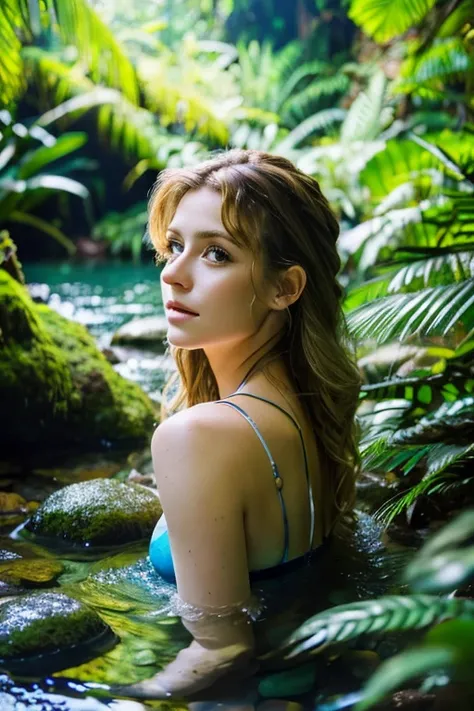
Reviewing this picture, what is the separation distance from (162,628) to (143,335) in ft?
13.2

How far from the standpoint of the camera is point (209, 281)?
6.75ft

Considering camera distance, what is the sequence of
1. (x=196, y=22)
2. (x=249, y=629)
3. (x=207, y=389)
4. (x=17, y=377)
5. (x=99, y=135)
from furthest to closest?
(x=196, y=22) → (x=99, y=135) → (x=17, y=377) → (x=207, y=389) → (x=249, y=629)

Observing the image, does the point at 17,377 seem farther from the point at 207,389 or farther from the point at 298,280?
the point at 298,280

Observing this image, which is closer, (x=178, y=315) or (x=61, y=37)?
(x=178, y=315)

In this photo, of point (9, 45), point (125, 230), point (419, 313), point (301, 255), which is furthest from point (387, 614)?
point (125, 230)

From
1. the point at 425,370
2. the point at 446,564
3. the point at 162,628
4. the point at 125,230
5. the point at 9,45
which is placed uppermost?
the point at 9,45

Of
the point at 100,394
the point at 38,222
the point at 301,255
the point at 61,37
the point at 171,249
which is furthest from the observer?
the point at 38,222

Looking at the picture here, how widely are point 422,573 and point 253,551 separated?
3.74 ft

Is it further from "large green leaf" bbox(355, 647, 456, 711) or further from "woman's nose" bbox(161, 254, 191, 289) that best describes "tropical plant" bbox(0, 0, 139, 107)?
"large green leaf" bbox(355, 647, 456, 711)

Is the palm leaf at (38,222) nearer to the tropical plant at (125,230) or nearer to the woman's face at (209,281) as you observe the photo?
the tropical plant at (125,230)

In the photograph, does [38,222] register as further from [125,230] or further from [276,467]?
[276,467]

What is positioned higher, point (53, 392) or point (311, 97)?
point (311, 97)

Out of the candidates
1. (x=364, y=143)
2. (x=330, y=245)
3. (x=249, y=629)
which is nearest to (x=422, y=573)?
(x=249, y=629)

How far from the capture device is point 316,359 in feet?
7.12
